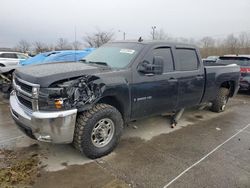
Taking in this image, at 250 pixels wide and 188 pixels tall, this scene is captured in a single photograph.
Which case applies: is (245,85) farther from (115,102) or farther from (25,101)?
(25,101)

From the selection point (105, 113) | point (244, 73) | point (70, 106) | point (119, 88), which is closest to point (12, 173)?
point (70, 106)

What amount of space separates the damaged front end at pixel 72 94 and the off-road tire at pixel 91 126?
0.52ft

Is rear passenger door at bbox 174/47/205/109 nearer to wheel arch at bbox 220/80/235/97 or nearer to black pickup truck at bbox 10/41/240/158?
black pickup truck at bbox 10/41/240/158

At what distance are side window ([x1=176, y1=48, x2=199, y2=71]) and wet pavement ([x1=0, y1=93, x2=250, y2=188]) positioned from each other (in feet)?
4.54

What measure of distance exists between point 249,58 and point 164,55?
6.22 meters

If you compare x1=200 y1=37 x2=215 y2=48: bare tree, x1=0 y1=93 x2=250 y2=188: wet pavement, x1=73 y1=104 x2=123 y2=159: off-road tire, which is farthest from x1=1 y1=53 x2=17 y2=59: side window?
x1=200 y1=37 x2=215 y2=48: bare tree

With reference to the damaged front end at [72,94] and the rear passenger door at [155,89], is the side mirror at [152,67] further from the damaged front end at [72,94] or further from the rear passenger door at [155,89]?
the damaged front end at [72,94]

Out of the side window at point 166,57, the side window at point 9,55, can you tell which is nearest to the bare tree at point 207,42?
the side window at point 9,55

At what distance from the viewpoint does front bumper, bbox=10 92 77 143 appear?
3035 millimetres

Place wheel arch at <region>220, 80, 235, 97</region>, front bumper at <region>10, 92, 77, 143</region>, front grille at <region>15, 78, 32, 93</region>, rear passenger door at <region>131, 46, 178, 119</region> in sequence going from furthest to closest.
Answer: wheel arch at <region>220, 80, 235, 97</region> < rear passenger door at <region>131, 46, 178, 119</region> < front grille at <region>15, 78, 32, 93</region> < front bumper at <region>10, 92, 77, 143</region>

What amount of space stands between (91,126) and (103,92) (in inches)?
21.2

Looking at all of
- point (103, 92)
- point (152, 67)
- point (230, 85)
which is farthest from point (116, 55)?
point (230, 85)

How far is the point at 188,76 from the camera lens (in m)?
4.92

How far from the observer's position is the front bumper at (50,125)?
3035 millimetres
